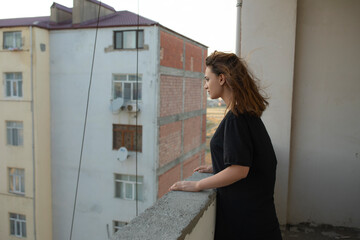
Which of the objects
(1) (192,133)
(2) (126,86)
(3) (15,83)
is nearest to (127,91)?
(2) (126,86)

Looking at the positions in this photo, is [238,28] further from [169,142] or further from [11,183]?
[11,183]

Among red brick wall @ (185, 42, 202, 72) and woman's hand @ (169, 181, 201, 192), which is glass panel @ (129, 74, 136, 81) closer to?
red brick wall @ (185, 42, 202, 72)

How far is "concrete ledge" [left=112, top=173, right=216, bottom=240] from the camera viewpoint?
673 mm

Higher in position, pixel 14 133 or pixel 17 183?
pixel 14 133

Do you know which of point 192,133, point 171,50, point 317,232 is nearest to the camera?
point 317,232

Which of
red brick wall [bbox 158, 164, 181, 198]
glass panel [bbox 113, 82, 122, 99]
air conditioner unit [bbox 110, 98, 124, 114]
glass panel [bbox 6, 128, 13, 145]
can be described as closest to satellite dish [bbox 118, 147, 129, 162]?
air conditioner unit [bbox 110, 98, 124, 114]

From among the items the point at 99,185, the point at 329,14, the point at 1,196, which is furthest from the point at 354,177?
the point at 1,196

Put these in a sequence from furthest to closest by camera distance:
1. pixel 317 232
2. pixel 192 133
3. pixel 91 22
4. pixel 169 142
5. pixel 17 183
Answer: pixel 192 133 → pixel 17 183 → pixel 169 142 → pixel 91 22 → pixel 317 232

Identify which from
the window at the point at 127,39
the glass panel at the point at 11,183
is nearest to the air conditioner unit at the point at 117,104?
the window at the point at 127,39

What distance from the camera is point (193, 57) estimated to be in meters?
11.2

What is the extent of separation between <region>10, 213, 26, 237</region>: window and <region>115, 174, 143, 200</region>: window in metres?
4.16

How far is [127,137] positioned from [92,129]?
123cm

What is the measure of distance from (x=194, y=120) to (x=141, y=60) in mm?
4004

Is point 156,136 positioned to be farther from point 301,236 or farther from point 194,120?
point 301,236
